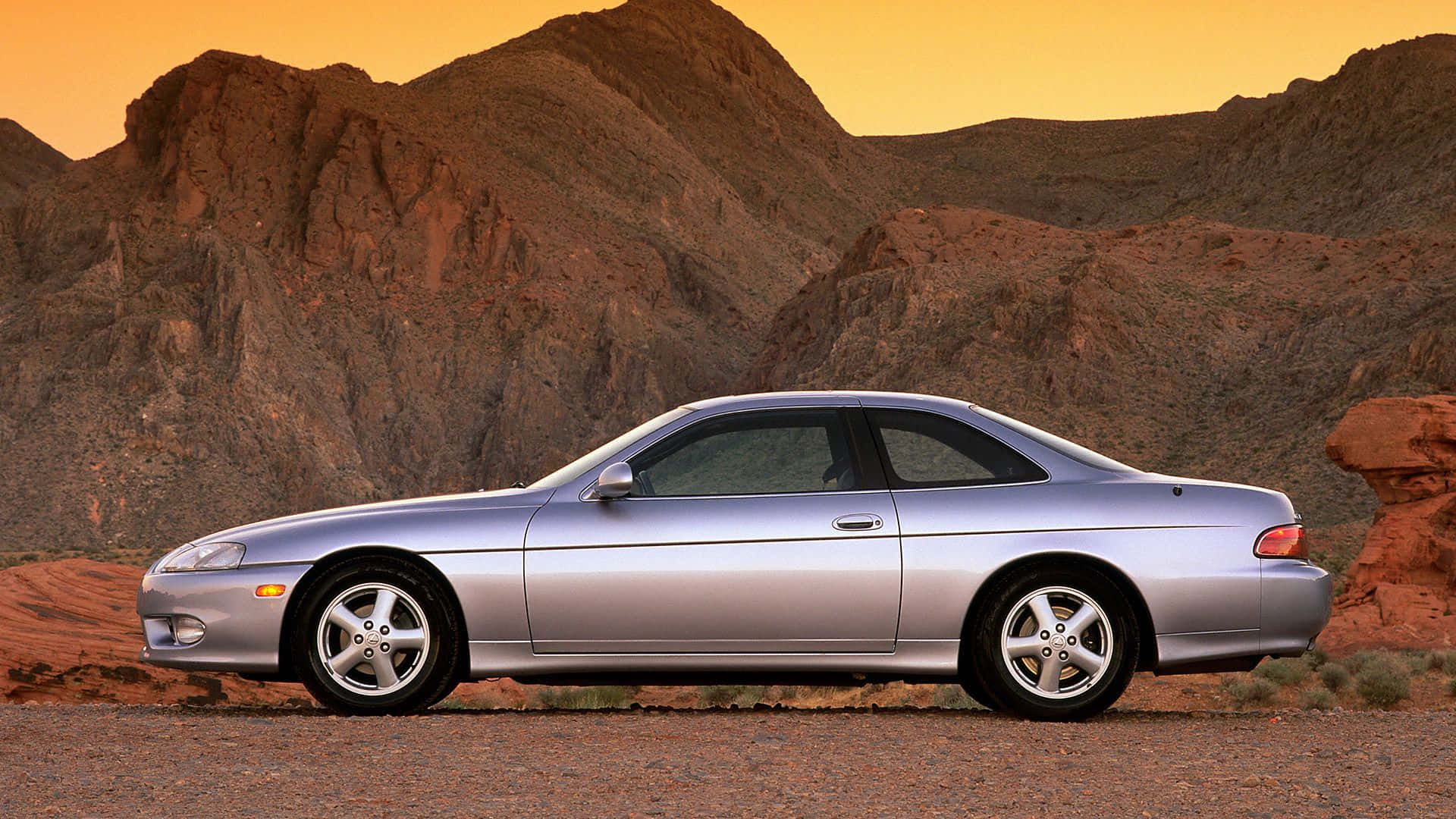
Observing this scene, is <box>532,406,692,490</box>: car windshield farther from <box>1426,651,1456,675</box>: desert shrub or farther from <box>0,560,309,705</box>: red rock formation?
<box>1426,651,1456,675</box>: desert shrub

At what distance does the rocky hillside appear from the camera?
1687 inches

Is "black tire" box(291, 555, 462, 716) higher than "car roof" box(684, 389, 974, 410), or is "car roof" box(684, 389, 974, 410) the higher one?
"car roof" box(684, 389, 974, 410)

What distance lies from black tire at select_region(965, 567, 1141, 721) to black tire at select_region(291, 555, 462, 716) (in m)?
2.39

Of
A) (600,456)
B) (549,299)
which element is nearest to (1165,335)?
(549,299)

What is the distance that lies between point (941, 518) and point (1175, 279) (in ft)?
160

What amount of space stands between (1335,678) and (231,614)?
12.2 metres

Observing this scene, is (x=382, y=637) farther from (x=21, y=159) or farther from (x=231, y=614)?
(x=21, y=159)

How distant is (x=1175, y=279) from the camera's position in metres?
53.3

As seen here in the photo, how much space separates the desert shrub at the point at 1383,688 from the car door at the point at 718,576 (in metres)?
9.40

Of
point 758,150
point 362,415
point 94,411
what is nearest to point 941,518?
point 94,411

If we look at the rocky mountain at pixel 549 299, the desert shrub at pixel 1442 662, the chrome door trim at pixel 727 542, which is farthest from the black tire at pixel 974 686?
the rocky mountain at pixel 549 299

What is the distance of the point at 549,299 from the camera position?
67062mm

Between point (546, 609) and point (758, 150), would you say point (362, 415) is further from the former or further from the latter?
point (546, 609)

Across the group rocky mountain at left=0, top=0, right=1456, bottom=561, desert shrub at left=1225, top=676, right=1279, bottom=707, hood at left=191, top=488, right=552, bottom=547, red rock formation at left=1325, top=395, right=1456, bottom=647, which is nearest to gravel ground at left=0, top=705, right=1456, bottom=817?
hood at left=191, top=488, right=552, bottom=547
